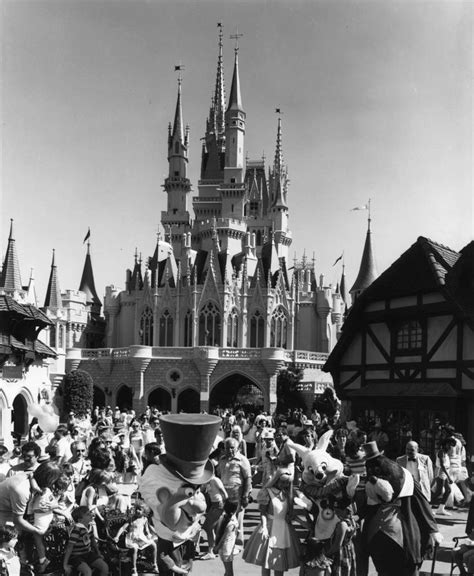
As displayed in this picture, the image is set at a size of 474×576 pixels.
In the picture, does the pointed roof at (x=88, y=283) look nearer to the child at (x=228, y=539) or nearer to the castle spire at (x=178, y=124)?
the castle spire at (x=178, y=124)

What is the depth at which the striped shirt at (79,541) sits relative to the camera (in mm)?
5809

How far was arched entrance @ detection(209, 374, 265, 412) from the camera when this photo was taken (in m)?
45.3

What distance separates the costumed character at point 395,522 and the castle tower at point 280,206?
50.8m

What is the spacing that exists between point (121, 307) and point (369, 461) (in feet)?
159

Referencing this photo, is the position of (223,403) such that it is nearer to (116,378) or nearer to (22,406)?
(116,378)

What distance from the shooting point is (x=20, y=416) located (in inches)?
1072

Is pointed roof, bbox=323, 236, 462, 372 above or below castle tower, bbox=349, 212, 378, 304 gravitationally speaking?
below

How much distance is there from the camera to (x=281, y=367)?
41.2 m

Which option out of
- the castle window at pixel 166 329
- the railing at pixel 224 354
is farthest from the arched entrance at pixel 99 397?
the castle window at pixel 166 329

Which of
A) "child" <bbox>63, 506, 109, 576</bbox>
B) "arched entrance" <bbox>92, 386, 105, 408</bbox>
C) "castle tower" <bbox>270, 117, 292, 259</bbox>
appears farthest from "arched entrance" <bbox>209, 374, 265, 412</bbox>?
"child" <bbox>63, 506, 109, 576</bbox>

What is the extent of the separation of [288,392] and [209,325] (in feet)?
32.1

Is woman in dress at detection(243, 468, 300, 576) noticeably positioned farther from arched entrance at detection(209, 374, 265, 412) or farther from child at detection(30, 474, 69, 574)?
arched entrance at detection(209, 374, 265, 412)

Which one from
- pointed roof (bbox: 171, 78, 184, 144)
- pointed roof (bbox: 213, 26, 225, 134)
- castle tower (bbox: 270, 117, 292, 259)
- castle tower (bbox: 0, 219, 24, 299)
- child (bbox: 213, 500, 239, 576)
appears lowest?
child (bbox: 213, 500, 239, 576)

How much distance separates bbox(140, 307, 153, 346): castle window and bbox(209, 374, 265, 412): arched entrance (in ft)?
23.9
